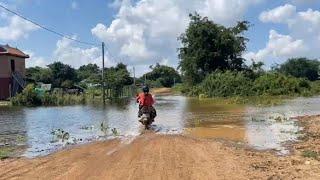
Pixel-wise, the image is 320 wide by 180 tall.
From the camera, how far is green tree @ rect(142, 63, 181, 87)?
445 ft

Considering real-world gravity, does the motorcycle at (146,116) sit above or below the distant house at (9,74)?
below

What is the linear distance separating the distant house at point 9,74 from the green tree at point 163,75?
75.2 meters

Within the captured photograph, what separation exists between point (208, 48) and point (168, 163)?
2449 inches

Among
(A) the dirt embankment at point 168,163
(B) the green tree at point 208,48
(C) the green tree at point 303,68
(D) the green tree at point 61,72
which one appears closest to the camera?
(A) the dirt embankment at point 168,163

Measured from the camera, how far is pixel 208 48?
7275 cm

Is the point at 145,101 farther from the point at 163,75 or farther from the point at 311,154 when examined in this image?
the point at 163,75

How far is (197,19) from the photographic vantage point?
7475 centimetres

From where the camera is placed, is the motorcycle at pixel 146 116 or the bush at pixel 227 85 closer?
the motorcycle at pixel 146 116

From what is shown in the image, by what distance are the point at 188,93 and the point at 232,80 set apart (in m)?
14.6

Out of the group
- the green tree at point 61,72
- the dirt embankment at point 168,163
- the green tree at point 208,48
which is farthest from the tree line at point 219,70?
the dirt embankment at point 168,163

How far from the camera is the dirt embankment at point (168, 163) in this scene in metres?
10.3

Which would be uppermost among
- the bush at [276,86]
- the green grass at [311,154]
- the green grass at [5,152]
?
the bush at [276,86]

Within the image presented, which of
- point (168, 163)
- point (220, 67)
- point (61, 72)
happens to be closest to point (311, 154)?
point (168, 163)

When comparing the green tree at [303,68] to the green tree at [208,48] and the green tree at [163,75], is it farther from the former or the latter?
the green tree at [208,48]
